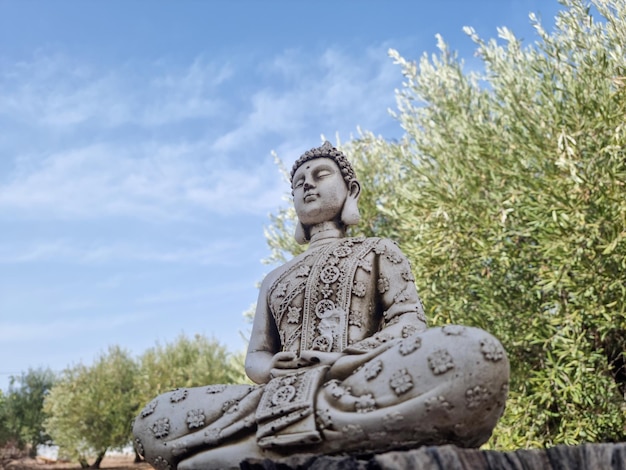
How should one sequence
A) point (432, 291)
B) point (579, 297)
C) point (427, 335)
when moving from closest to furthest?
point (427, 335) → point (579, 297) → point (432, 291)

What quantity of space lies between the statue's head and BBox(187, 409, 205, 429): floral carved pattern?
4.68 ft

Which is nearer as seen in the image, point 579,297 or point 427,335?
point 427,335

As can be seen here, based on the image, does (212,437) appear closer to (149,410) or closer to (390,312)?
(149,410)

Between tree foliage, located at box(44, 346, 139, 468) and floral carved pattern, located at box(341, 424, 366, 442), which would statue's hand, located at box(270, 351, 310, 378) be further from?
tree foliage, located at box(44, 346, 139, 468)

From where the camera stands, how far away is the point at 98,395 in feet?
61.8

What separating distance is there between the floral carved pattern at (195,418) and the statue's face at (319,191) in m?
1.43

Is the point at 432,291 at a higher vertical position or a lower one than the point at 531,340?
higher

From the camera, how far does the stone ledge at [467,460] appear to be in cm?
221

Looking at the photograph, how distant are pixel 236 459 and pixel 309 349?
74 centimetres

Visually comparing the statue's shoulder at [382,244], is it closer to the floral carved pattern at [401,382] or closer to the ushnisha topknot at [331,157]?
the ushnisha topknot at [331,157]

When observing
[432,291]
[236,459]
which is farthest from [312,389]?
[432,291]

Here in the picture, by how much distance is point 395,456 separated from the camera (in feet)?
7.27

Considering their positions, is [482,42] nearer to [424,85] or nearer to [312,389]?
[424,85]

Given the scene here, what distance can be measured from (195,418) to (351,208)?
163 cm
